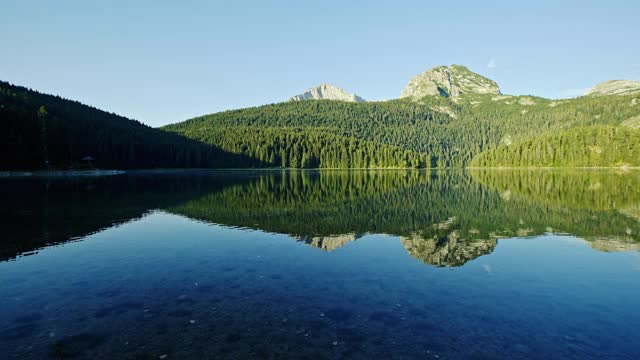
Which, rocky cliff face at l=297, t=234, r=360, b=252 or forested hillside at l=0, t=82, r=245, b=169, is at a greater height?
forested hillside at l=0, t=82, r=245, b=169

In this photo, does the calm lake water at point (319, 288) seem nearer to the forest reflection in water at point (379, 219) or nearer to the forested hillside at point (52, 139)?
the forest reflection in water at point (379, 219)

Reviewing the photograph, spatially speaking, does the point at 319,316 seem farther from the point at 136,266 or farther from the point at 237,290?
the point at 136,266

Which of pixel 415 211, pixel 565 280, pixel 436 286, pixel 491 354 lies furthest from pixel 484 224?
pixel 491 354

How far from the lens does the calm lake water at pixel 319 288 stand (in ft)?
40.9

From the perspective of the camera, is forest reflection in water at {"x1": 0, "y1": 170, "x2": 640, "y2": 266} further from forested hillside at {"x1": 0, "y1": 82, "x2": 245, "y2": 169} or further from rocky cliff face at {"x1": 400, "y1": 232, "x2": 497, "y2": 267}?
forested hillside at {"x1": 0, "y1": 82, "x2": 245, "y2": 169}

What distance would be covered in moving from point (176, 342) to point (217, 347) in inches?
61.6

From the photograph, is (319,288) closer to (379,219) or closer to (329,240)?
(329,240)

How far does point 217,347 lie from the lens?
12141 mm

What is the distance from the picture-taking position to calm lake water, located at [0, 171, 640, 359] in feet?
40.9

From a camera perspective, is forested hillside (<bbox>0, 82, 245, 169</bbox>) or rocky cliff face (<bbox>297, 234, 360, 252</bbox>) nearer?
rocky cliff face (<bbox>297, 234, 360, 252</bbox>)

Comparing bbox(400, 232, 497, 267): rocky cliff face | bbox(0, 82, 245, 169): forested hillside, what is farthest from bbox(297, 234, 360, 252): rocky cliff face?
bbox(0, 82, 245, 169): forested hillside

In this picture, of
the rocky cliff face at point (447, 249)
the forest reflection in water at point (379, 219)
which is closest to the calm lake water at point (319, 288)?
the rocky cliff face at point (447, 249)

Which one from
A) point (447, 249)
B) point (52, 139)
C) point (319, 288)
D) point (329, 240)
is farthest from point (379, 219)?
point (52, 139)

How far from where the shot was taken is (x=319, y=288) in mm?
18312
